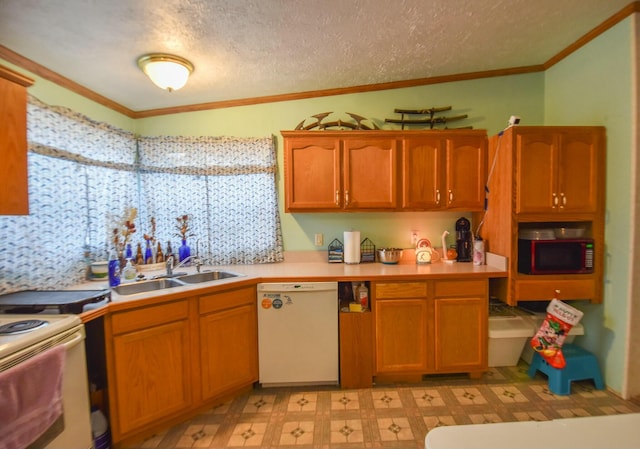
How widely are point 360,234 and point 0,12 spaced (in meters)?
2.71

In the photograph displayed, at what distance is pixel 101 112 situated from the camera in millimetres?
2412

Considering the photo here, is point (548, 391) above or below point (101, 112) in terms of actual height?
below

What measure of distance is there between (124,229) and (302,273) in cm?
161

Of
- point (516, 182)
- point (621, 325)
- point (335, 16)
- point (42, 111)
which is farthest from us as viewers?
point (516, 182)

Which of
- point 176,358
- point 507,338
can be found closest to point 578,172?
point 507,338

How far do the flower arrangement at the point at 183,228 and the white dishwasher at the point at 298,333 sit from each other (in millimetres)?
1021

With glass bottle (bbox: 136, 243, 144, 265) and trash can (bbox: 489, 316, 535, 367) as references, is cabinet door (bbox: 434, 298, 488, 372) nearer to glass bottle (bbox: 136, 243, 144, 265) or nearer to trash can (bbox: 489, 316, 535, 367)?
trash can (bbox: 489, 316, 535, 367)

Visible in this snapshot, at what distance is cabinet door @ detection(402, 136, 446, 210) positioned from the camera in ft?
8.16

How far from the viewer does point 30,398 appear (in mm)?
1156

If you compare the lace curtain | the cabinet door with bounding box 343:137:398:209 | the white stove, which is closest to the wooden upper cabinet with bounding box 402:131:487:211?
the cabinet door with bounding box 343:137:398:209

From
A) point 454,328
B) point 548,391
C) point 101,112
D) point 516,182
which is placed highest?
point 101,112

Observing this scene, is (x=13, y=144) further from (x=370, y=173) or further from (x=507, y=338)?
(x=507, y=338)

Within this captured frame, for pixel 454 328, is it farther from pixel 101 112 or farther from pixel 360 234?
pixel 101 112

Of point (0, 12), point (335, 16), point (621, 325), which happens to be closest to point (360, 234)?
point (335, 16)
